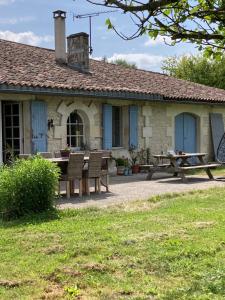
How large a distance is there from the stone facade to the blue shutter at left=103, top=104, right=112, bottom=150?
132 mm

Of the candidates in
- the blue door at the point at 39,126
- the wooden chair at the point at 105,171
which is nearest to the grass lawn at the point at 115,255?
the wooden chair at the point at 105,171

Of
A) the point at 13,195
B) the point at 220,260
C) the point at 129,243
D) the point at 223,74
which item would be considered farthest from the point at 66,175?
the point at 223,74

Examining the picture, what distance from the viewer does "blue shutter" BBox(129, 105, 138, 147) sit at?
15.6 meters

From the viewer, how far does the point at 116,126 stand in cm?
1584

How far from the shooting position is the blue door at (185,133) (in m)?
17.7

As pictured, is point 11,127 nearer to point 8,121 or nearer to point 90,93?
point 8,121

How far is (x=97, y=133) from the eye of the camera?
14.5 meters

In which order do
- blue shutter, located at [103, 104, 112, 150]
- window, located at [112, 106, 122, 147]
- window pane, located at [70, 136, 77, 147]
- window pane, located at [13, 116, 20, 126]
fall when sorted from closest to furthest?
window pane, located at [13, 116, 20, 126], window pane, located at [70, 136, 77, 147], blue shutter, located at [103, 104, 112, 150], window, located at [112, 106, 122, 147]

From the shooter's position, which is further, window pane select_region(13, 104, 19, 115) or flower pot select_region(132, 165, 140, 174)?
flower pot select_region(132, 165, 140, 174)

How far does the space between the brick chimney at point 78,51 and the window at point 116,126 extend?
5.53ft

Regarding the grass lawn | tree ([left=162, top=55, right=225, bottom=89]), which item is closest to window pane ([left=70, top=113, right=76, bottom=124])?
the grass lawn

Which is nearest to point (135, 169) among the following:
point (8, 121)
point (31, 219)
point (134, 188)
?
point (134, 188)

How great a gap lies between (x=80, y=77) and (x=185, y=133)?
207 inches

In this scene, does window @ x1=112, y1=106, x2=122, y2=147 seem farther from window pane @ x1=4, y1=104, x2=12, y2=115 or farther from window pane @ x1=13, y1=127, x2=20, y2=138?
window pane @ x1=4, y1=104, x2=12, y2=115
